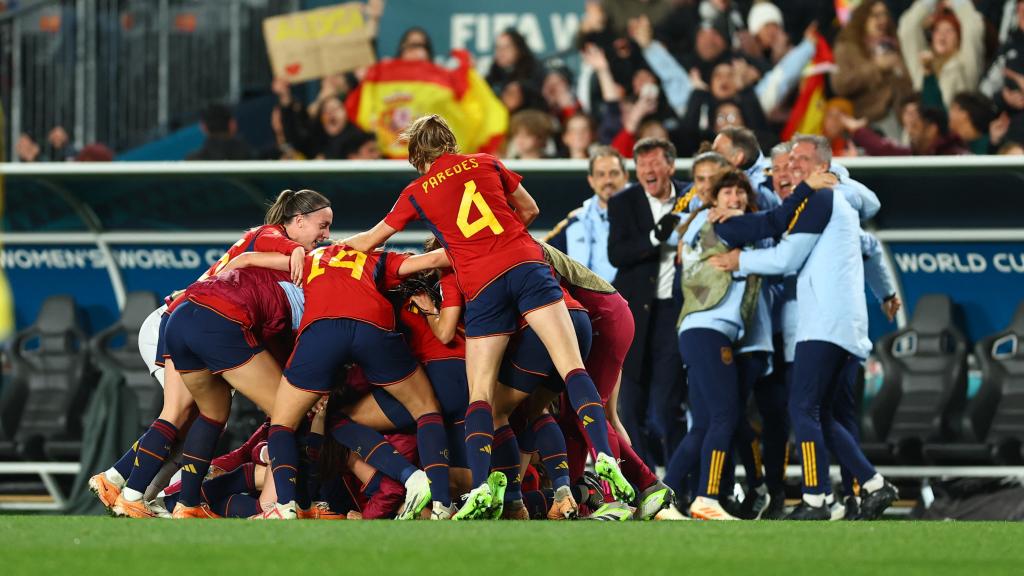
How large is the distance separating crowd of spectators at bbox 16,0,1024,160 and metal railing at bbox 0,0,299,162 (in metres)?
0.80

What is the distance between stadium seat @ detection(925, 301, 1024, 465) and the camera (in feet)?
30.2

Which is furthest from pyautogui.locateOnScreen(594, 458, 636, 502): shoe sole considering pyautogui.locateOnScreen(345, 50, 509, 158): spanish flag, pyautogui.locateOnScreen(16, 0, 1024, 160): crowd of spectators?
pyautogui.locateOnScreen(345, 50, 509, 158): spanish flag

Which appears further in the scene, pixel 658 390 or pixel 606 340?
pixel 658 390

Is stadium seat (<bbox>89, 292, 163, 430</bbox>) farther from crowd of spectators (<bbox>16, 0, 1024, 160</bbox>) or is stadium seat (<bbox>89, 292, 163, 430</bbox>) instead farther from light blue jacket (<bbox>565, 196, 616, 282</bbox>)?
light blue jacket (<bbox>565, 196, 616, 282</bbox>)

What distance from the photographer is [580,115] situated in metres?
11.2

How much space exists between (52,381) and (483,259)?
5.26 metres

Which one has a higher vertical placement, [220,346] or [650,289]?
[220,346]

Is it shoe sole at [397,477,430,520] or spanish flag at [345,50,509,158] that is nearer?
shoe sole at [397,477,430,520]

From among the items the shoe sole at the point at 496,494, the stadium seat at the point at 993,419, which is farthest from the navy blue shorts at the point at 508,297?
the stadium seat at the point at 993,419

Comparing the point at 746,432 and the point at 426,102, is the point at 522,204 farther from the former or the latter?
the point at 426,102

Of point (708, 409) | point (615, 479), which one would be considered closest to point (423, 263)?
point (615, 479)

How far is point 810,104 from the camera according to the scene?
11305mm

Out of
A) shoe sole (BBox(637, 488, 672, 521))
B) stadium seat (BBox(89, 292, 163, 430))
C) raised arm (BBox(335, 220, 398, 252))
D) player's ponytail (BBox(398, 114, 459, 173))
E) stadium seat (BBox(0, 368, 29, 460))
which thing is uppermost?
player's ponytail (BBox(398, 114, 459, 173))

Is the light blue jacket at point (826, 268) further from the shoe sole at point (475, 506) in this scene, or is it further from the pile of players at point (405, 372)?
the shoe sole at point (475, 506)
